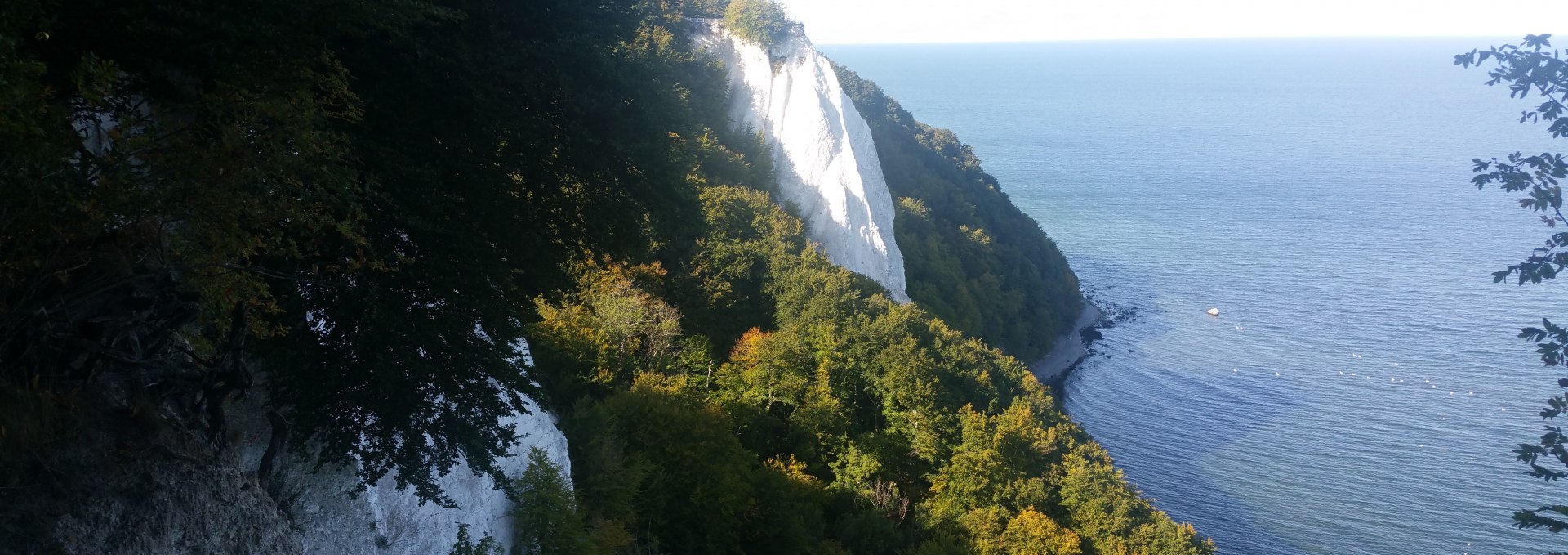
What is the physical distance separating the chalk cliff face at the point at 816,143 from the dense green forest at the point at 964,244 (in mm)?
4604

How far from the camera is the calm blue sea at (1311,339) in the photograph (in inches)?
1603

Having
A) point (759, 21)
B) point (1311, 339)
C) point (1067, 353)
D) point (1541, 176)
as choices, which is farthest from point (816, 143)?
point (1311, 339)


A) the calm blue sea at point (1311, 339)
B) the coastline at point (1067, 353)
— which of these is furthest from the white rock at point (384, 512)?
the coastline at point (1067, 353)

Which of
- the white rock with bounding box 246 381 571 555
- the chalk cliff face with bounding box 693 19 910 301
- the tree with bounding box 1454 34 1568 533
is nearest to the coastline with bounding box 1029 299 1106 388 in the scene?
the chalk cliff face with bounding box 693 19 910 301

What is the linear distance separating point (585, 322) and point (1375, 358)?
55.5m

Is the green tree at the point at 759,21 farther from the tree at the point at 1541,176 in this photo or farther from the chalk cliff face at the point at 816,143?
the tree at the point at 1541,176

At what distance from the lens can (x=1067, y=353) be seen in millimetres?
59188

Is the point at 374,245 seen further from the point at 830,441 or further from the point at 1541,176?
the point at 830,441

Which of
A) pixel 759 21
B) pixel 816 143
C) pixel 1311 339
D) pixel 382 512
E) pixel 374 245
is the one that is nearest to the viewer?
pixel 374 245

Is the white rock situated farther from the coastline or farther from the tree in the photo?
the coastline

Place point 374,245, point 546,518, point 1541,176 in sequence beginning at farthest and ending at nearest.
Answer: point 546,518 → point 374,245 → point 1541,176

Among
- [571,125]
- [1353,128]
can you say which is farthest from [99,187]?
[1353,128]

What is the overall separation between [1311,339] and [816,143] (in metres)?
40.9

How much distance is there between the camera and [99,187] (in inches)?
213
